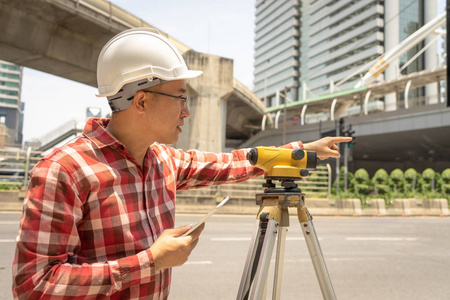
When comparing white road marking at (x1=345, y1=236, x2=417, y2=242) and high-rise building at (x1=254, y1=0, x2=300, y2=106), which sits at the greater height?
high-rise building at (x1=254, y1=0, x2=300, y2=106)

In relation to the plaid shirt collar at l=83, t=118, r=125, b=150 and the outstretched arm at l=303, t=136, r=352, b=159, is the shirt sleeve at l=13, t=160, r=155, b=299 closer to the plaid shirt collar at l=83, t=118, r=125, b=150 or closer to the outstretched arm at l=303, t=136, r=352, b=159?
the plaid shirt collar at l=83, t=118, r=125, b=150

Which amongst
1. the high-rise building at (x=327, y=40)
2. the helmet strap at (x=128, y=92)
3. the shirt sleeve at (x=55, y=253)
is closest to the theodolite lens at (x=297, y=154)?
the helmet strap at (x=128, y=92)

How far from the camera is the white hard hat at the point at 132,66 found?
141 centimetres

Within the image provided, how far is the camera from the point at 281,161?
6.22ft

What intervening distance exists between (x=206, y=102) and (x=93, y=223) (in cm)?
1814

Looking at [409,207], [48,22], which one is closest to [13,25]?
[48,22]

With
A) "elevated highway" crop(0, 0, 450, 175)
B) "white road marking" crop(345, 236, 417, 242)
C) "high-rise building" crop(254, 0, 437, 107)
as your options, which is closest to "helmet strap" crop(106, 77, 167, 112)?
"white road marking" crop(345, 236, 417, 242)

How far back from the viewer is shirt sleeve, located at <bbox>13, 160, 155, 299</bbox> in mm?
1132

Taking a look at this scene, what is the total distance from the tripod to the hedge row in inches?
683

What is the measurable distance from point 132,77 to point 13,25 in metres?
14.3

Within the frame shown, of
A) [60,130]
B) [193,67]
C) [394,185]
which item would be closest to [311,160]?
[193,67]

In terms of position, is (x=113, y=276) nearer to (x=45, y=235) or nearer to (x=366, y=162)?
(x=45, y=235)

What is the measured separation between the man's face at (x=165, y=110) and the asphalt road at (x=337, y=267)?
3.21m

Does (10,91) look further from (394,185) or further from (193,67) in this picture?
(394,185)
